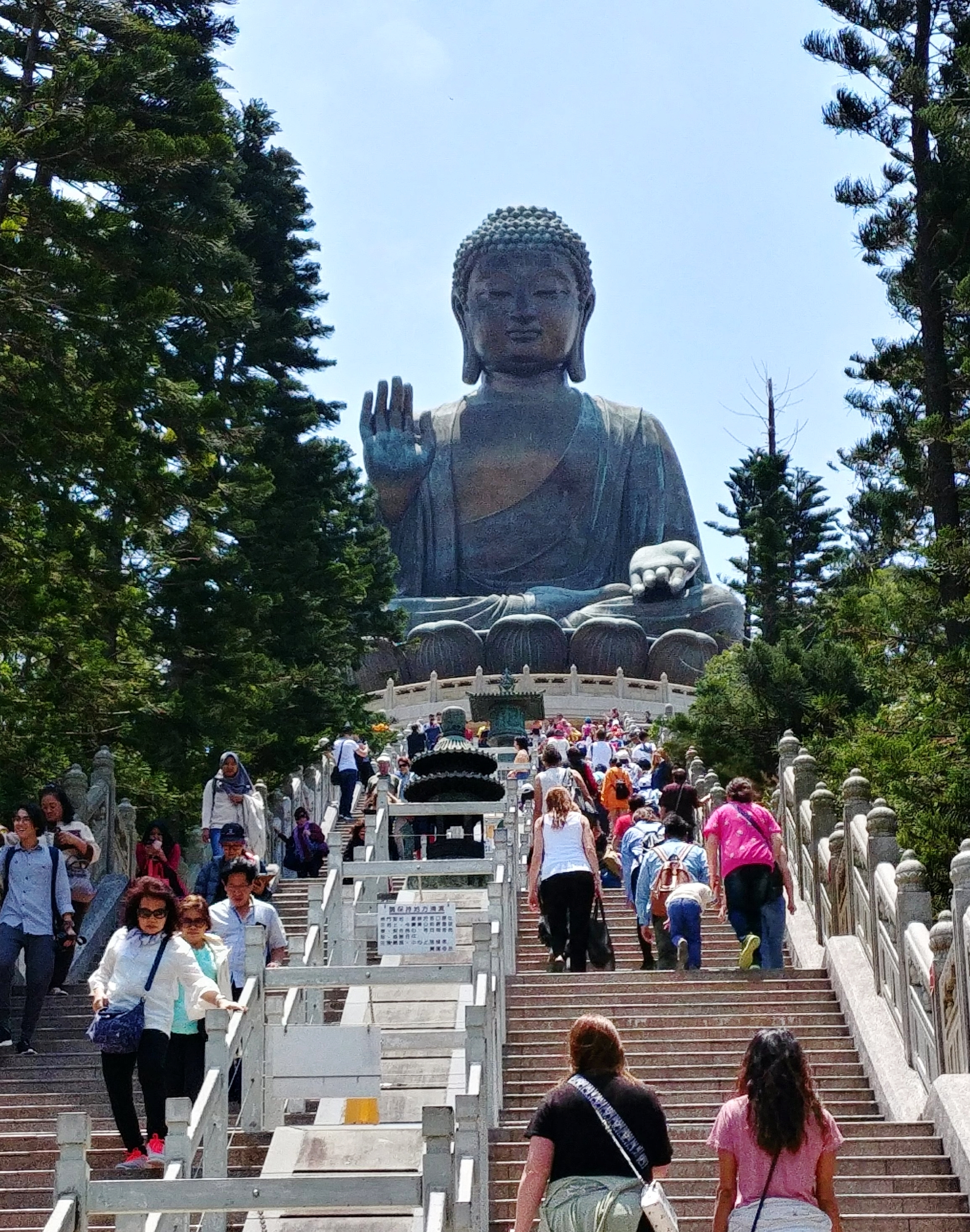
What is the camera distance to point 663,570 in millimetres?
35531

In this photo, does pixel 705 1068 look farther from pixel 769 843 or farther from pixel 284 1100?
pixel 284 1100

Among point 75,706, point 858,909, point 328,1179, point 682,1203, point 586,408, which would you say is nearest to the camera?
point 328,1179

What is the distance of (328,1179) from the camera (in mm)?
4410

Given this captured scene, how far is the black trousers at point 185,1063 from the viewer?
6.80 m

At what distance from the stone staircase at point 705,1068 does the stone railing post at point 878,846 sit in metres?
0.40

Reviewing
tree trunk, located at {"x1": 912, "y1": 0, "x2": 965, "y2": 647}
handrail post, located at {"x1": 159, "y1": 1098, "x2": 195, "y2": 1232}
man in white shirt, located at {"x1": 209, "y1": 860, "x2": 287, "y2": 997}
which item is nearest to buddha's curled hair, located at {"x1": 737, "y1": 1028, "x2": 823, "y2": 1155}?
handrail post, located at {"x1": 159, "y1": 1098, "x2": 195, "y2": 1232}

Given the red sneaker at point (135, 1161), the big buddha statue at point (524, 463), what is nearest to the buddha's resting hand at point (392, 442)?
the big buddha statue at point (524, 463)

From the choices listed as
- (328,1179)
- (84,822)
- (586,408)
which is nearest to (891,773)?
(84,822)

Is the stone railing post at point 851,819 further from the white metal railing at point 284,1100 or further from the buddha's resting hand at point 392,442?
the buddha's resting hand at point 392,442

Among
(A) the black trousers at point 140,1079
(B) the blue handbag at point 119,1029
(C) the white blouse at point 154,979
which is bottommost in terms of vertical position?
(A) the black trousers at point 140,1079

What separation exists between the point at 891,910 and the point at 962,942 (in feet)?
4.59

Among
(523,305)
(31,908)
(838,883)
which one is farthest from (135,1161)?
(523,305)

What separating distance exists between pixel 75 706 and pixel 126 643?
2617 millimetres

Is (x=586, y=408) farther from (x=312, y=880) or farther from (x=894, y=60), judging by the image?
(x=312, y=880)
